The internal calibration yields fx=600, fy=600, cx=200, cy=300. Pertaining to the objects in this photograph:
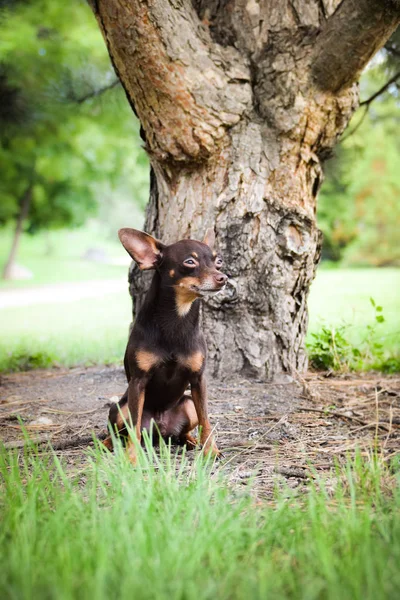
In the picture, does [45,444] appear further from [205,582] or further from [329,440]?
[205,582]

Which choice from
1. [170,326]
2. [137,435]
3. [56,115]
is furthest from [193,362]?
[56,115]

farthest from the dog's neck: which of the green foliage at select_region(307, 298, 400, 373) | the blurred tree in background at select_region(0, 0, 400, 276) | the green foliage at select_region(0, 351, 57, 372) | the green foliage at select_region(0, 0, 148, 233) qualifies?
the green foliage at select_region(0, 0, 148, 233)

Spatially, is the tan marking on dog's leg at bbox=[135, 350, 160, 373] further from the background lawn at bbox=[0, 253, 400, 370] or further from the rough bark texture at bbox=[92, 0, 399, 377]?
the background lawn at bbox=[0, 253, 400, 370]

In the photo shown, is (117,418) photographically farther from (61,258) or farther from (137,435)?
(61,258)

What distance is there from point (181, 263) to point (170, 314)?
26cm

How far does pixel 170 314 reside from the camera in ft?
9.87

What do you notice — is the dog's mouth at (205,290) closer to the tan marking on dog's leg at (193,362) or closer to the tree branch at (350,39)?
the tan marking on dog's leg at (193,362)

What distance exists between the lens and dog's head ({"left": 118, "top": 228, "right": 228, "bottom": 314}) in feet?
9.68

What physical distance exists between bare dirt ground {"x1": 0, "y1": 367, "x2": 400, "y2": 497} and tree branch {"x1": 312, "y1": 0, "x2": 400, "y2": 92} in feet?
6.98

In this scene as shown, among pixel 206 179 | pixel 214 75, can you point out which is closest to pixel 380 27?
pixel 214 75

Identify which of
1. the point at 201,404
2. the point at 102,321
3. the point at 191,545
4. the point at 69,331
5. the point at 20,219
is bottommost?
the point at 191,545

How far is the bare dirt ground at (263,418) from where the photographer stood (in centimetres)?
280

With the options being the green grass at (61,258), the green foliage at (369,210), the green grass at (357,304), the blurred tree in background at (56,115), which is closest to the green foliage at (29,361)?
the blurred tree in background at (56,115)

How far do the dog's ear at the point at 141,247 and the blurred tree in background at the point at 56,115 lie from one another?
156 inches
